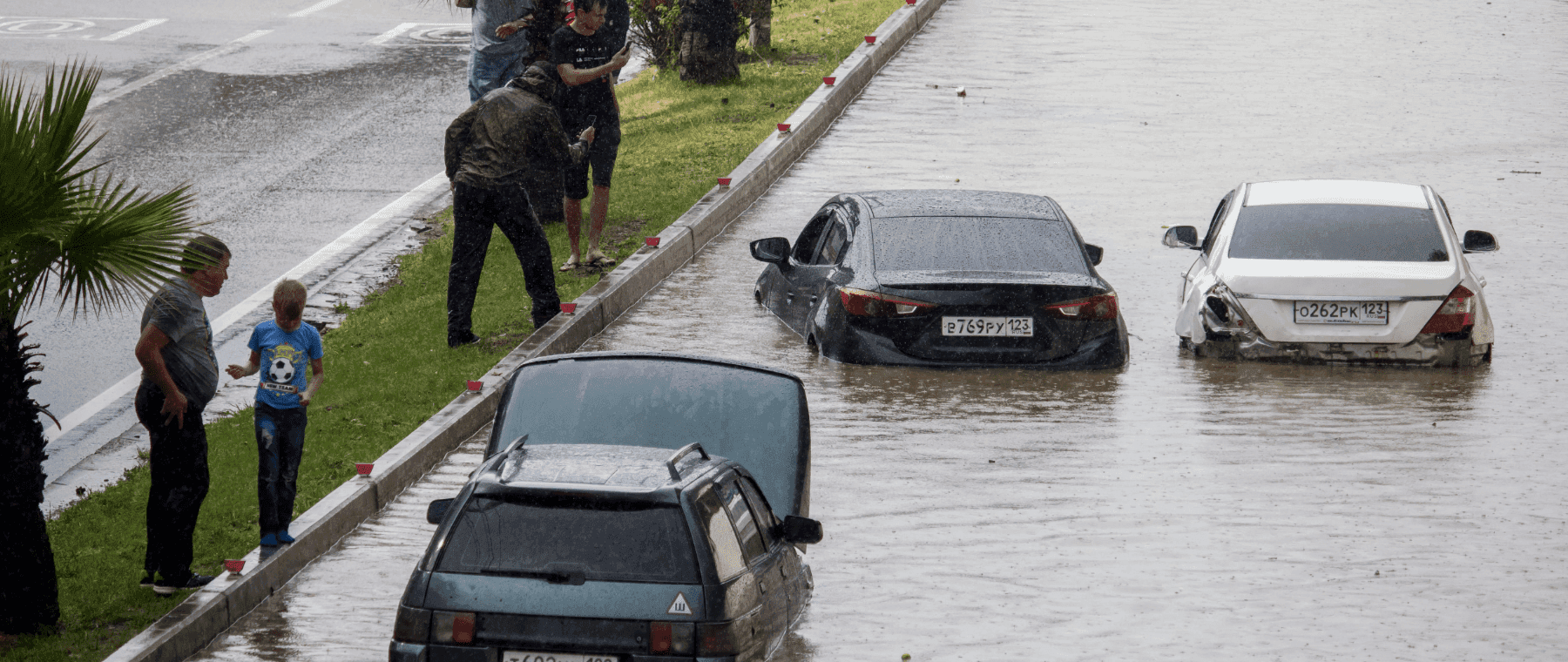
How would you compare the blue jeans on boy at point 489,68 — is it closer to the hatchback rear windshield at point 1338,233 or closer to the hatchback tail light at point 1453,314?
the hatchback rear windshield at point 1338,233

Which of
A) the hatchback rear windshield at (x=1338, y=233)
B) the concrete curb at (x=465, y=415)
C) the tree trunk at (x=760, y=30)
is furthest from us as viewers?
the tree trunk at (x=760, y=30)

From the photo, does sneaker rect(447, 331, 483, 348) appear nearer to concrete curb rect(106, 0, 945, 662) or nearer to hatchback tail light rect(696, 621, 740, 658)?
concrete curb rect(106, 0, 945, 662)

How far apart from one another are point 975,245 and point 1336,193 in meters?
3.07

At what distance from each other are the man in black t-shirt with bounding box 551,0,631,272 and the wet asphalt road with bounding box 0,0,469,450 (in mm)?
2720

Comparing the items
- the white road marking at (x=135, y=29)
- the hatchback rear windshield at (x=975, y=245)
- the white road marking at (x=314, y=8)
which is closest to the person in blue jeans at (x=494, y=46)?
the hatchback rear windshield at (x=975, y=245)

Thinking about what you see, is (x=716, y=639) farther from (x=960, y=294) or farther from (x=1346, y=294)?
(x=1346, y=294)

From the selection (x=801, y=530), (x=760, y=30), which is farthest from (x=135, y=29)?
(x=801, y=530)

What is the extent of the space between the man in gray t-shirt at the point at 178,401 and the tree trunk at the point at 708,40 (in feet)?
44.0

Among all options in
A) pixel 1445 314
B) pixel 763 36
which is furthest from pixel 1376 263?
pixel 763 36

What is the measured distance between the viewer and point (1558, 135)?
19.8m

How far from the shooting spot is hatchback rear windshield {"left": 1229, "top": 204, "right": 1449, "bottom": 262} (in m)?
12.2

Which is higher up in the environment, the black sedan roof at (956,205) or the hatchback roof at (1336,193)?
the hatchback roof at (1336,193)

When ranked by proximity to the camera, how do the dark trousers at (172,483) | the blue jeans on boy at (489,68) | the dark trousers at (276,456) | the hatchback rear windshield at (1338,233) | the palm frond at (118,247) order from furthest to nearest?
the blue jeans on boy at (489,68) < the hatchback rear windshield at (1338,233) < the dark trousers at (276,456) < the dark trousers at (172,483) < the palm frond at (118,247)

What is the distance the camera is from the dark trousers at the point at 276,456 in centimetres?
817
